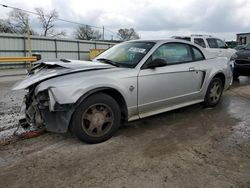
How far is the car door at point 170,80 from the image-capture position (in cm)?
482

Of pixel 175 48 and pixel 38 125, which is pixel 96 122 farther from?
pixel 175 48

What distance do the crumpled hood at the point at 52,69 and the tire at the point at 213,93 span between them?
250cm

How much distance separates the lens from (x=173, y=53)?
18.0ft

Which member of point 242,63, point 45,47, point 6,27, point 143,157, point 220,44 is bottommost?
point 143,157

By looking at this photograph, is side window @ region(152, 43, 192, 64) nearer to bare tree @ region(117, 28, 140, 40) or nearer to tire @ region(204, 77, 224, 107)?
tire @ region(204, 77, 224, 107)

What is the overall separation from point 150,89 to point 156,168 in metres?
1.67

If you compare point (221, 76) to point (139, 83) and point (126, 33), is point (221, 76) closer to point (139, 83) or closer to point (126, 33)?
point (139, 83)

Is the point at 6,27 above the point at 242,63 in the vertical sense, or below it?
above

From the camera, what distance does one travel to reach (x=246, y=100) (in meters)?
7.35

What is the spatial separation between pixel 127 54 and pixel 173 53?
0.91m

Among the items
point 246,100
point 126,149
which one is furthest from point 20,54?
point 126,149

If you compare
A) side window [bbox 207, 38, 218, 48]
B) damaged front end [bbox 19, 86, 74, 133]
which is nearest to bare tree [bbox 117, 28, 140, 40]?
side window [bbox 207, 38, 218, 48]

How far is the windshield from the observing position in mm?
4973

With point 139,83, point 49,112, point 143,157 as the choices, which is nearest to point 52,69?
point 49,112
